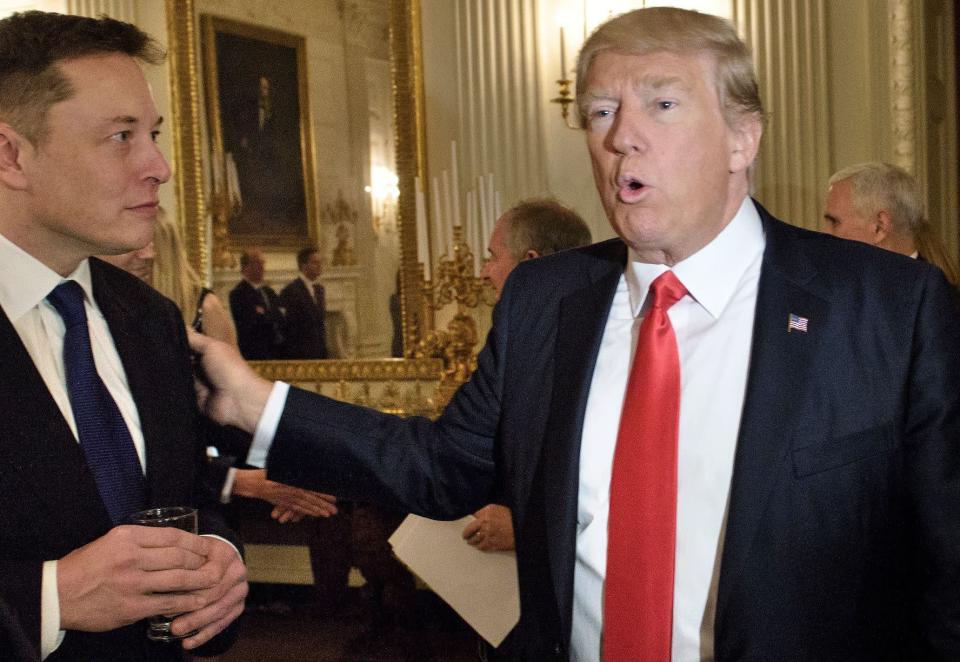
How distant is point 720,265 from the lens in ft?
5.49

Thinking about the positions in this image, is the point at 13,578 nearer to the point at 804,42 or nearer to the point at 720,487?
the point at 720,487

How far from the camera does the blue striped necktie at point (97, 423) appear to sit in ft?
5.37

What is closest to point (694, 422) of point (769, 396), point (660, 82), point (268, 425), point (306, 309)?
point (769, 396)

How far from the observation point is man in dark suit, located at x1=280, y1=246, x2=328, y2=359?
4848 mm

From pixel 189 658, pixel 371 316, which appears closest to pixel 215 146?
pixel 371 316

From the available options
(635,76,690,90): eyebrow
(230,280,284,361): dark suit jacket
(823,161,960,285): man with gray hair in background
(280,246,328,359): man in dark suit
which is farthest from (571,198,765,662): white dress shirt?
(230,280,284,361): dark suit jacket

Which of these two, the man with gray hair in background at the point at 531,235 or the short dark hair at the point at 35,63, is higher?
the short dark hair at the point at 35,63

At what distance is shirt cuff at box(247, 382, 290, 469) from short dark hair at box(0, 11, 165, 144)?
60 cm

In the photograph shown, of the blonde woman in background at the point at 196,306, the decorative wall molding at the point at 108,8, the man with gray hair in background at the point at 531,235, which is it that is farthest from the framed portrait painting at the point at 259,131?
the man with gray hair in background at the point at 531,235

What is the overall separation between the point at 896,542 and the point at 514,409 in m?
0.64

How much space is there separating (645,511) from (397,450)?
0.51 metres

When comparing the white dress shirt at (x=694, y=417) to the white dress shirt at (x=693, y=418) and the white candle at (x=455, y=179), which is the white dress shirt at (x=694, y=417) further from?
the white candle at (x=455, y=179)

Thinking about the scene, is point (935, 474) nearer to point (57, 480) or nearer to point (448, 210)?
point (57, 480)

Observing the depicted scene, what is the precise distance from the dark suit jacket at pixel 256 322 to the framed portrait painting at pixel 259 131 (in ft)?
0.84
